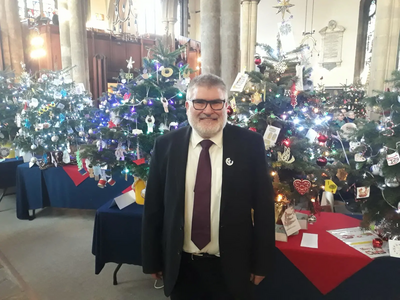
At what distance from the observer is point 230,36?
5.35m

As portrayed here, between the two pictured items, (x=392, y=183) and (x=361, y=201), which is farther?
(x=361, y=201)

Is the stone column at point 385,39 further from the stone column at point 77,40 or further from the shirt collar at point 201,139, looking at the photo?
the stone column at point 77,40

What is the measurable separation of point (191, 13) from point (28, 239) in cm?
1881

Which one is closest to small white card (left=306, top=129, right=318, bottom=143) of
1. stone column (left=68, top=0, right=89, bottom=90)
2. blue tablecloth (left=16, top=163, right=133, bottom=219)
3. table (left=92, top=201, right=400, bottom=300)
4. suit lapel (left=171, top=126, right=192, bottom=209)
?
table (left=92, top=201, right=400, bottom=300)

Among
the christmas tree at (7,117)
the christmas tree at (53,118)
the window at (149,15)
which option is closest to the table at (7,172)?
the christmas tree at (7,117)

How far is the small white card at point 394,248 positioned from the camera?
1.95 metres

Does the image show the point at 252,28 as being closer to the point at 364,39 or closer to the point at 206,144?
the point at 364,39

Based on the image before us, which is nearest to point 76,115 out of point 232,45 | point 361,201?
point 232,45

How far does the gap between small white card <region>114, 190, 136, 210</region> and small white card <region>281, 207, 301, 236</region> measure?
156 cm

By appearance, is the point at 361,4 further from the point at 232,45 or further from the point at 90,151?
the point at 90,151

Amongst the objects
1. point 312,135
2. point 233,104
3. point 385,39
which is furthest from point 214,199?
point 385,39

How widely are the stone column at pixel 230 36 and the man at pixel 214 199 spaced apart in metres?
4.09

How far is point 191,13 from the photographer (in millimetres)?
19594

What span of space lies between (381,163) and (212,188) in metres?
1.26
